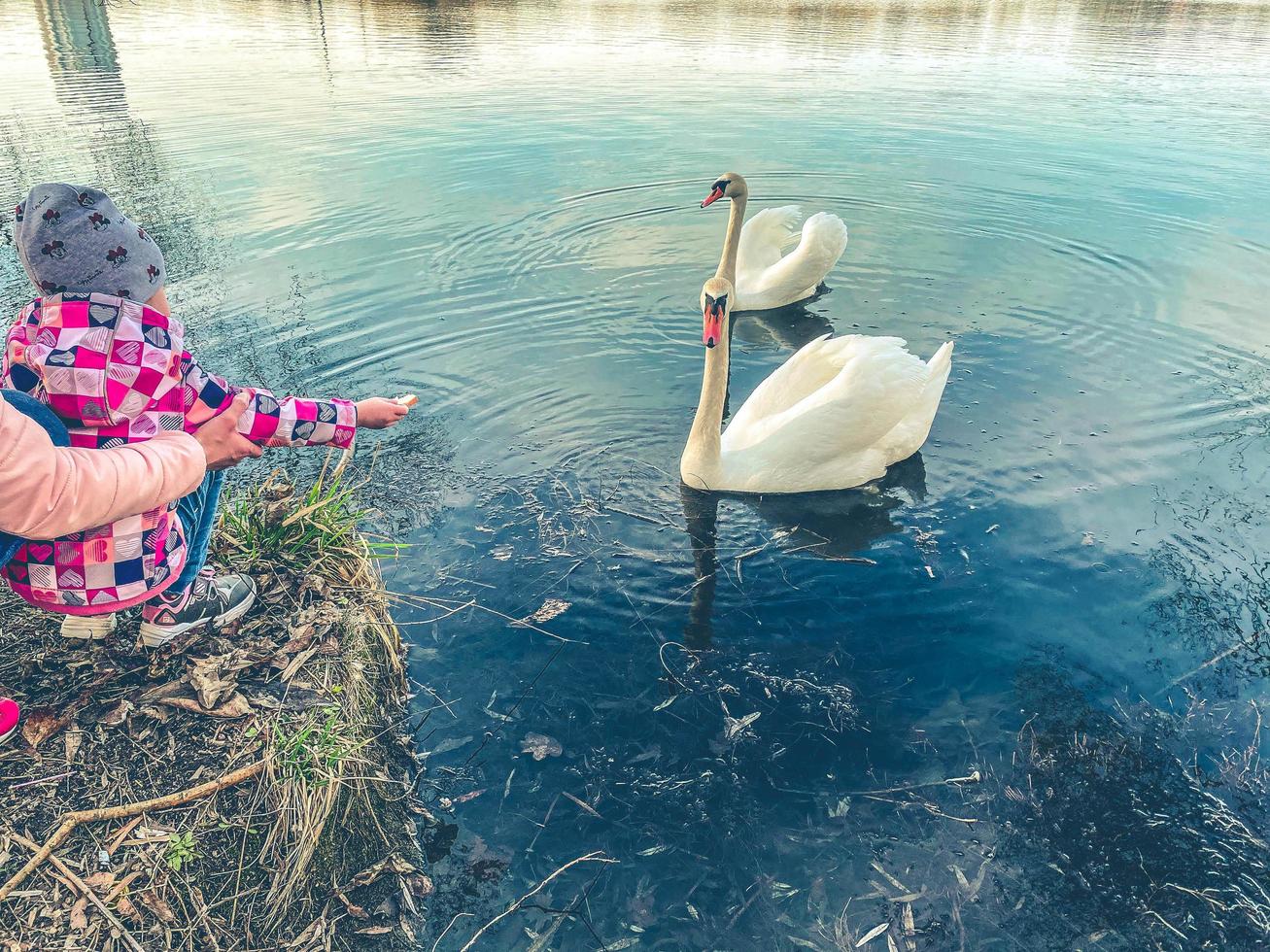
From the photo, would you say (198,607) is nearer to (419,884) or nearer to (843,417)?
(419,884)

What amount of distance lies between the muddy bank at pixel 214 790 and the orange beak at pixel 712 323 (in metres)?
3.57

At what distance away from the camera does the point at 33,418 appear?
2.88 meters

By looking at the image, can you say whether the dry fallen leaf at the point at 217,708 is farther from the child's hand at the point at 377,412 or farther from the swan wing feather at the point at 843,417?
the swan wing feather at the point at 843,417

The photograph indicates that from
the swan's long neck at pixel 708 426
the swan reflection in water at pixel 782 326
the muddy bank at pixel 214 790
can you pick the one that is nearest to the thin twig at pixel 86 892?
the muddy bank at pixel 214 790

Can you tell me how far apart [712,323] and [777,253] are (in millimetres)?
5740

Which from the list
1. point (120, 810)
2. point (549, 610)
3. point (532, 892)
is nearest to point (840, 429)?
point (549, 610)

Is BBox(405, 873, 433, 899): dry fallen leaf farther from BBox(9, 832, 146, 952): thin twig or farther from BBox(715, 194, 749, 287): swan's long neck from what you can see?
BBox(715, 194, 749, 287): swan's long neck

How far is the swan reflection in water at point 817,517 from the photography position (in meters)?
6.23

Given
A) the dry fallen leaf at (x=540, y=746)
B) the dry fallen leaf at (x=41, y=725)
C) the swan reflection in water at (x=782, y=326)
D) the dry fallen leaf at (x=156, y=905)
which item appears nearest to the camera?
the dry fallen leaf at (x=156, y=905)

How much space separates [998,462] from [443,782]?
→ 17.7 feet

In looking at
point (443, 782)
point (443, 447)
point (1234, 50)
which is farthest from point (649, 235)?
point (1234, 50)

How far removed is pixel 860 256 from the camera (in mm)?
12109

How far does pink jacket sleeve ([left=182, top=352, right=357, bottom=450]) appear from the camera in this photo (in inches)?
136

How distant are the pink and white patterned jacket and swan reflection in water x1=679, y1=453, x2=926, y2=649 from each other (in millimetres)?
3309
